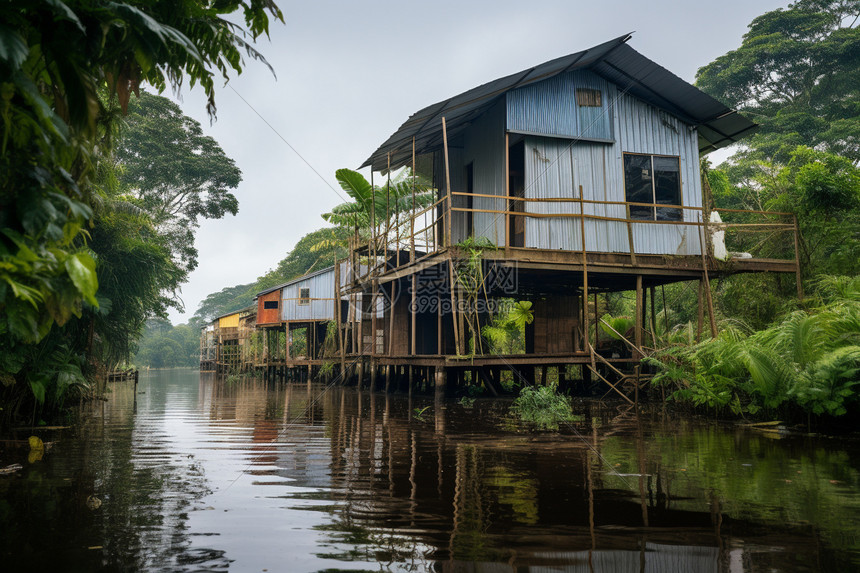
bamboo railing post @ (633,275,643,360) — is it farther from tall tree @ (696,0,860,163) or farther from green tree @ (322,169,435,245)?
tall tree @ (696,0,860,163)

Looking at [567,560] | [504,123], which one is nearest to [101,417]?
[504,123]

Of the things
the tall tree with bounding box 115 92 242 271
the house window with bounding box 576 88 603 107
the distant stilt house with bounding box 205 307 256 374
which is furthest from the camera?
the distant stilt house with bounding box 205 307 256 374

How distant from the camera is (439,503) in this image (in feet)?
14.1

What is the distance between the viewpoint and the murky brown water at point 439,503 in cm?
315

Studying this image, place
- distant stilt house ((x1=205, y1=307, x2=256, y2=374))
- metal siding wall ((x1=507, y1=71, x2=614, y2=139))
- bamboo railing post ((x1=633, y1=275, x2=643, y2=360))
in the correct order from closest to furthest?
1. bamboo railing post ((x1=633, y1=275, x2=643, y2=360))
2. metal siding wall ((x1=507, y1=71, x2=614, y2=139))
3. distant stilt house ((x1=205, y1=307, x2=256, y2=374))

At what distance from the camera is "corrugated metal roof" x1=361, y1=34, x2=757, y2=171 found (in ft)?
42.6

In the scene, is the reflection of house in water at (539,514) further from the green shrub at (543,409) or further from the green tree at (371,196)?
the green tree at (371,196)

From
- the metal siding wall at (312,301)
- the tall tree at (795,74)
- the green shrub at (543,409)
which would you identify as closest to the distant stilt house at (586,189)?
the green shrub at (543,409)

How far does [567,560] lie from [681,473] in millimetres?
2697

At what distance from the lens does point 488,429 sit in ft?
28.4

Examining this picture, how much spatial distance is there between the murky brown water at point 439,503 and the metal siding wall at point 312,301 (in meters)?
23.8

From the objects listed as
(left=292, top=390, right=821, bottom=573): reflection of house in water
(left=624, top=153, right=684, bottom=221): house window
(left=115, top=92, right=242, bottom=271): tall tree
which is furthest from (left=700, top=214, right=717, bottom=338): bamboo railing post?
(left=115, top=92, right=242, bottom=271): tall tree

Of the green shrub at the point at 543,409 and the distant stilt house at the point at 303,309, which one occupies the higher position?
the distant stilt house at the point at 303,309

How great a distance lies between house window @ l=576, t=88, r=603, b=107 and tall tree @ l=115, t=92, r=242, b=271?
22216 mm
